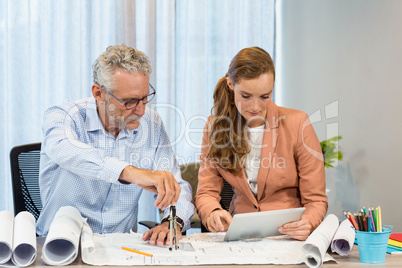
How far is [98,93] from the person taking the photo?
2.01 meters

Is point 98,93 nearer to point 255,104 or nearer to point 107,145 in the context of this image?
point 107,145

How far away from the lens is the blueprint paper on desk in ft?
4.81

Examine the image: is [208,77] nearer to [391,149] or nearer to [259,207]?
[391,149]

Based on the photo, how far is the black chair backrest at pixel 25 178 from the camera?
242cm

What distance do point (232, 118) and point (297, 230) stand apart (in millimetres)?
640

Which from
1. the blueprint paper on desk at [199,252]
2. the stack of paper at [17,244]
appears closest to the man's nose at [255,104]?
the blueprint paper on desk at [199,252]

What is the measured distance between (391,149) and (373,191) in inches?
14.1

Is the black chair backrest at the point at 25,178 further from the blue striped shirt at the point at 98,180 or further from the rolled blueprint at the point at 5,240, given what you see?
the rolled blueprint at the point at 5,240

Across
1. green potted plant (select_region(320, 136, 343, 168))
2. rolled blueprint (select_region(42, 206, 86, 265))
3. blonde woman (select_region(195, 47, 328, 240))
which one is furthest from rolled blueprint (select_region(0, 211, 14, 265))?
green potted plant (select_region(320, 136, 343, 168))

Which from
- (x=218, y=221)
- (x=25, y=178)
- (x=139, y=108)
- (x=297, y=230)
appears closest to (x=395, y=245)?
(x=297, y=230)

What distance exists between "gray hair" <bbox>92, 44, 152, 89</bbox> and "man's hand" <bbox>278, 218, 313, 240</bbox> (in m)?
0.83

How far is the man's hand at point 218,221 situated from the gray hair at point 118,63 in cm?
64

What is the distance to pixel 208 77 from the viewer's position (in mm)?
4301

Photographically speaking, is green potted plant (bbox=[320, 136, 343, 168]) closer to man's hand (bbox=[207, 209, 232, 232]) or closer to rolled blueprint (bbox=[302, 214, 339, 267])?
man's hand (bbox=[207, 209, 232, 232])
